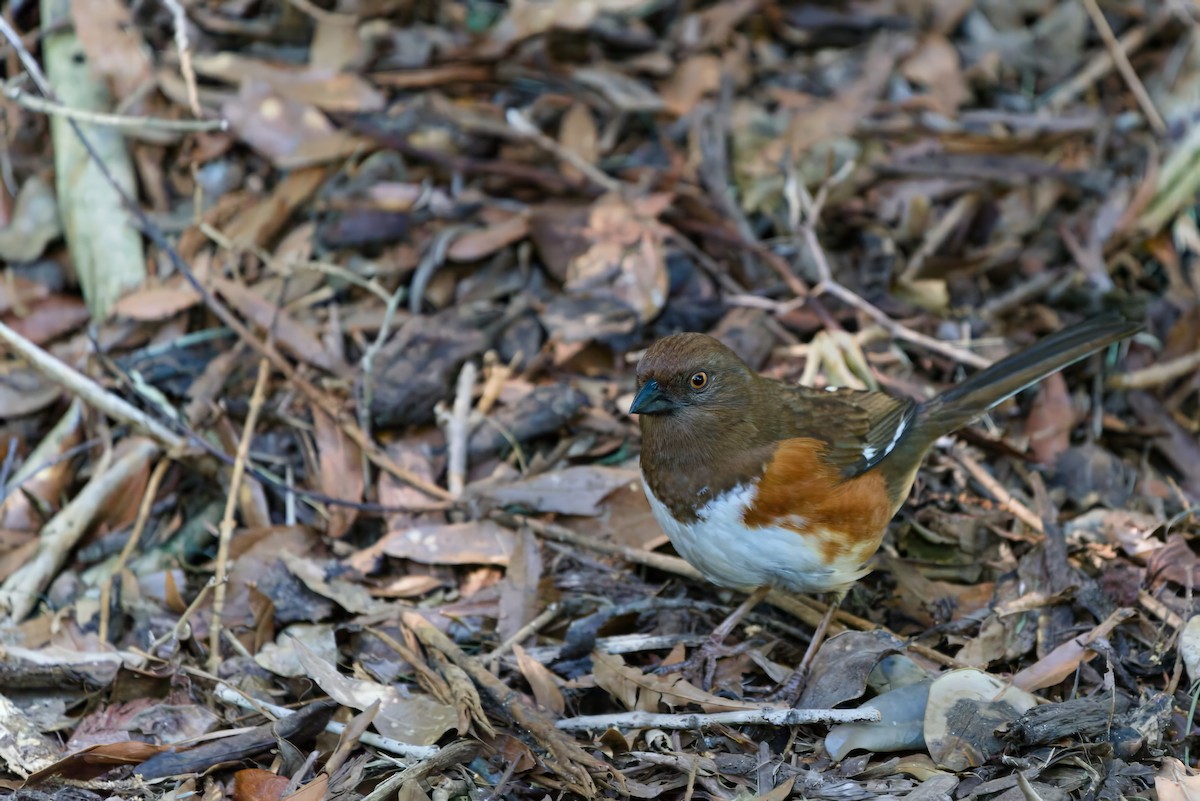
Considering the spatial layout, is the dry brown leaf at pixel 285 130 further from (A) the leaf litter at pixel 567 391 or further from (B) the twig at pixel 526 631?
(B) the twig at pixel 526 631

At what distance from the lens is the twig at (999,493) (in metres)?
3.65

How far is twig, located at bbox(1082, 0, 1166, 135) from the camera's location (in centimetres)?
488

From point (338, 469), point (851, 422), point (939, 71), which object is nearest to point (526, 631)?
point (338, 469)

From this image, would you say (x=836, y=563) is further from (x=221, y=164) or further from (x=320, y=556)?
(x=221, y=164)

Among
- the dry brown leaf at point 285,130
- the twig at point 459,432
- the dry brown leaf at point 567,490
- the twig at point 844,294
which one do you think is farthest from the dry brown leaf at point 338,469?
the twig at point 844,294

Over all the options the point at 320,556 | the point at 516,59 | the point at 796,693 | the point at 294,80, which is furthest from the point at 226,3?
the point at 796,693

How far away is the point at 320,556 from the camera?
12.1 ft

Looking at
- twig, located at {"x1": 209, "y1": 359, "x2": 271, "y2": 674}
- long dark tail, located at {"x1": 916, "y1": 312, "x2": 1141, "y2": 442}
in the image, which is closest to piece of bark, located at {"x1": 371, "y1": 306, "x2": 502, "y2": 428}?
twig, located at {"x1": 209, "y1": 359, "x2": 271, "y2": 674}

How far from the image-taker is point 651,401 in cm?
323

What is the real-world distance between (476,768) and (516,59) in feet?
9.89

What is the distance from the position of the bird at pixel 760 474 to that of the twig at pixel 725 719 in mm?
221

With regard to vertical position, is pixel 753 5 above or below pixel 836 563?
above

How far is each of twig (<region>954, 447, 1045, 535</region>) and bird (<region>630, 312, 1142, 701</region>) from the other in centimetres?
41

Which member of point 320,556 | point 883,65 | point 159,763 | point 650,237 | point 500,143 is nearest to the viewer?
point 159,763
